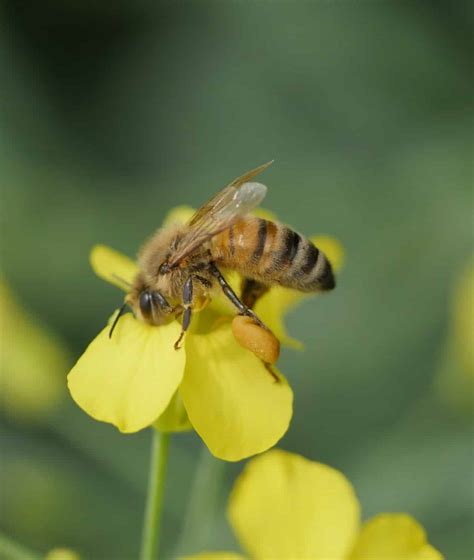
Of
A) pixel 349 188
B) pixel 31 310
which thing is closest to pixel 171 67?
pixel 349 188

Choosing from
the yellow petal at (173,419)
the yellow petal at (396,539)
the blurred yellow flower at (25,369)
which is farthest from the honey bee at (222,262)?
the blurred yellow flower at (25,369)

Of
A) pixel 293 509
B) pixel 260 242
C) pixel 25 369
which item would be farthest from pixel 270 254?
pixel 25 369

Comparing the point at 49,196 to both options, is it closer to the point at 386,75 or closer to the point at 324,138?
the point at 324,138

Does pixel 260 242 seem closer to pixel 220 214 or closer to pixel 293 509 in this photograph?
pixel 220 214

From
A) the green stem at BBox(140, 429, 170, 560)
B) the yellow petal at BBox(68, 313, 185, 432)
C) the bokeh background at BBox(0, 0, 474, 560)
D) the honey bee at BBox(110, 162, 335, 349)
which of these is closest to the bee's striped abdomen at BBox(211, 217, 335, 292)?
the honey bee at BBox(110, 162, 335, 349)

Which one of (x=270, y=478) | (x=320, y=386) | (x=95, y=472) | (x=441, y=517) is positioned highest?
(x=270, y=478)
